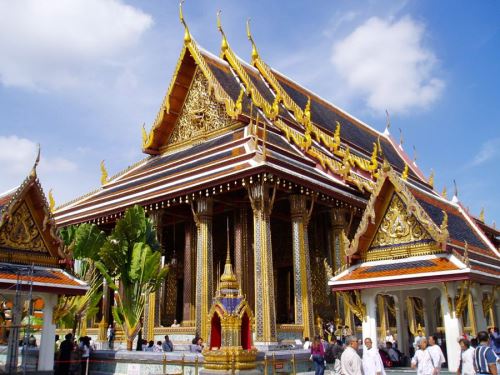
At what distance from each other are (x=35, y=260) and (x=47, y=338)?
1330 millimetres

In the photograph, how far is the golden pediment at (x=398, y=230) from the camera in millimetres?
9430

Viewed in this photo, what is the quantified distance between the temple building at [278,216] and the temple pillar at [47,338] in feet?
14.3

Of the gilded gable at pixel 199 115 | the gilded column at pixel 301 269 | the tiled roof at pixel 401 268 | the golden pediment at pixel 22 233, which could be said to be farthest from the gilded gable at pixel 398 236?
the gilded gable at pixel 199 115

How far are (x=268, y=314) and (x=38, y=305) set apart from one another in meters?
7.95

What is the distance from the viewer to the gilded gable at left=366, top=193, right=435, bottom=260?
9391 millimetres

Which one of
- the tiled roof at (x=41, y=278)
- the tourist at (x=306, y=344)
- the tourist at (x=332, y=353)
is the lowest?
the tourist at (x=332, y=353)

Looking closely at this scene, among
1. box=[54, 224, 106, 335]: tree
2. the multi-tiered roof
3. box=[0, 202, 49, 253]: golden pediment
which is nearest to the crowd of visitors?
box=[0, 202, 49, 253]: golden pediment

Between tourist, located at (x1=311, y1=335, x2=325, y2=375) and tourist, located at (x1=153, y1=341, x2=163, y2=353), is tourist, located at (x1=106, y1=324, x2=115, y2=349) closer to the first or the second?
tourist, located at (x1=153, y1=341, x2=163, y2=353)

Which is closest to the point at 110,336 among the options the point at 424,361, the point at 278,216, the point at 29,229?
the point at 278,216

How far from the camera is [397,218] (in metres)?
9.70

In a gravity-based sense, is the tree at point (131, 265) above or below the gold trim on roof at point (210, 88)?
below

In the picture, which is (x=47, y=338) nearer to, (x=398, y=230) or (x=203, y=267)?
(x=203, y=267)

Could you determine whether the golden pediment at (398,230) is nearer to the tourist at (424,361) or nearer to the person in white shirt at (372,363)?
the tourist at (424,361)

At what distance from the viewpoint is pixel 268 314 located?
12891 millimetres
